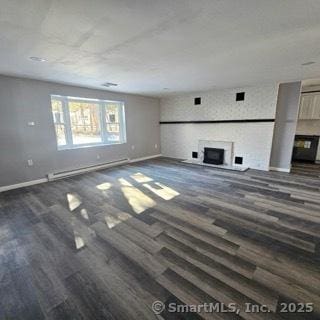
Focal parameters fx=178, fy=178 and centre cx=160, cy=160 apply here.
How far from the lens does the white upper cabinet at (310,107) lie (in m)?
5.56

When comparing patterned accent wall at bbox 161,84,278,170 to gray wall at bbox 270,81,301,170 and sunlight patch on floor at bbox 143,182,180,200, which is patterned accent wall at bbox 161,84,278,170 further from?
sunlight patch on floor at bbox 143,182,180,200

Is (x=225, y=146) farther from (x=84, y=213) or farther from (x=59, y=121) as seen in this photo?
(x=59, y=121)

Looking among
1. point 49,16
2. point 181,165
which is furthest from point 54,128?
point 181,165

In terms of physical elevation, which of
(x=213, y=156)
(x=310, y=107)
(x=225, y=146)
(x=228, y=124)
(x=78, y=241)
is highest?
(x=310, y=107)

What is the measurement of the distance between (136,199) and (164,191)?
0.66 metres

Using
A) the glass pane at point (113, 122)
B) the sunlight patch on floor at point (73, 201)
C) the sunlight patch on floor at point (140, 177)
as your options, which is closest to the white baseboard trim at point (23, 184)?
the sunlight patch on floor at point (73, 201)

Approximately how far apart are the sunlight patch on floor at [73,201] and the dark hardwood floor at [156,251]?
0.14 feet

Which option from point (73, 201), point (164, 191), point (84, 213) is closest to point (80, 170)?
point (73, 201)

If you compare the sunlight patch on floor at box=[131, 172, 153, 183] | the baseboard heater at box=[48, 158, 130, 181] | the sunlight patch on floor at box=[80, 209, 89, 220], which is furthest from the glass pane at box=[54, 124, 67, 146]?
the sunlight patch on floor at box=[80, 209, 89, 220]

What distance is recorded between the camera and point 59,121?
462cm

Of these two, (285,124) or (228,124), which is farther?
(228,124)

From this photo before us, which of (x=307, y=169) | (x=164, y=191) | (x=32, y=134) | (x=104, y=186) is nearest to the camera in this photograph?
(x=164, y=191)

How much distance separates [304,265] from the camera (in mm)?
1812

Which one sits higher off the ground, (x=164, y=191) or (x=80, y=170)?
(x=80, y=170)
